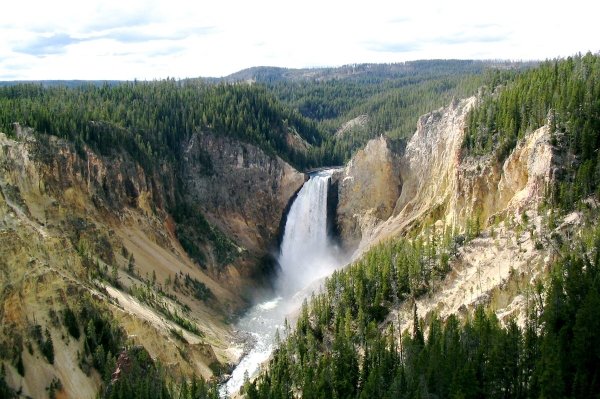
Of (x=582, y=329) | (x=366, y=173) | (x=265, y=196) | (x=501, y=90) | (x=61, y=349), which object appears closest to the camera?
(x=582, y=329)

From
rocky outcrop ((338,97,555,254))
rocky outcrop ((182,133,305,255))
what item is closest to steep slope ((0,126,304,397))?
rocky outcrop ((182,133,305,255))

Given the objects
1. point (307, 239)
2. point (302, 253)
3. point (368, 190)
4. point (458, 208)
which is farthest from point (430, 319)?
point (307, 239)

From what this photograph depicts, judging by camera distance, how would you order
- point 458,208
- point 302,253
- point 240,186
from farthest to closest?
point 240,186 → point 302,253 → point 458,208

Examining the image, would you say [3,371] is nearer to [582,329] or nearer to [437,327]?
[437,327]

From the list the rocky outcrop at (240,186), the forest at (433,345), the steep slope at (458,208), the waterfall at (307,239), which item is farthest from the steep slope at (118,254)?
the steep slope at (458,208)

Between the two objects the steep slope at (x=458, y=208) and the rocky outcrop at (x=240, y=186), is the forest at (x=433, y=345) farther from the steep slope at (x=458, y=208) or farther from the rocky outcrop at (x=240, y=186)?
the rocky outcrop at (x=240, y=186)

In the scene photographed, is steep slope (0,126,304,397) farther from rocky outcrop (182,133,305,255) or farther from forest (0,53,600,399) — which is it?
forest (0,53,600,399)

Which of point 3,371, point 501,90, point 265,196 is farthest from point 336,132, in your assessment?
point 3,371

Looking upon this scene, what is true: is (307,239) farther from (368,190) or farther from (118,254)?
(118,254)
